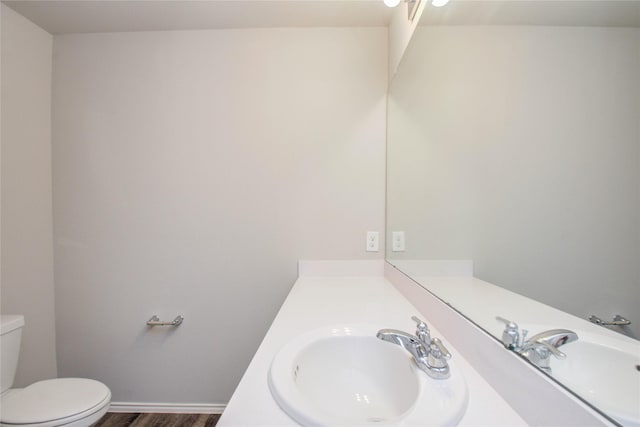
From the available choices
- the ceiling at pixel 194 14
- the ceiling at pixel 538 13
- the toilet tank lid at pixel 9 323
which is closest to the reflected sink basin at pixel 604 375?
the ceiling at pixel 538 13

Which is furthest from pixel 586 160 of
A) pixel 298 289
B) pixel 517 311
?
pixel 298 289

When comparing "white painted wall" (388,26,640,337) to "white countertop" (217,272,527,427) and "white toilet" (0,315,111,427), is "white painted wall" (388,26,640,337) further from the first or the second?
"white toilet" (0,315,111,427)

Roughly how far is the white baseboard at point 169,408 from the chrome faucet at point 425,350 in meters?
1.40

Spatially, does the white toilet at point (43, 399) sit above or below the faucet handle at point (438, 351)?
below

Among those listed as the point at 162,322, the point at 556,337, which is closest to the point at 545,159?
the point at 556,337

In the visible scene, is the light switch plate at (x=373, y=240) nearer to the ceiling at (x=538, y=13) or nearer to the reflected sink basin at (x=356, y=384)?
the reflected sink basin at (x=356, y=384)

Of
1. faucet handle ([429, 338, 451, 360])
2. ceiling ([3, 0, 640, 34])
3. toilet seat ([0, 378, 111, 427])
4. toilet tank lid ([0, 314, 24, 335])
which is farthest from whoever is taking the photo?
ceiling ([3, 0, 640, 34])

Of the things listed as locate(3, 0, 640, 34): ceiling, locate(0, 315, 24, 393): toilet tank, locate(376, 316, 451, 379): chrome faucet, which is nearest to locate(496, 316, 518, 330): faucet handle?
locate(376, 316, 451, 379): chrome faucet

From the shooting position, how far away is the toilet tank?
3.68 ft

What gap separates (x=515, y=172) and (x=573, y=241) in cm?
20

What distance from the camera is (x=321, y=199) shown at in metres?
1.41

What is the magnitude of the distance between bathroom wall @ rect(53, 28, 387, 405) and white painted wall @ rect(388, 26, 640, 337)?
23.8 inches

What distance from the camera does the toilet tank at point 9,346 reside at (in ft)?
3.68

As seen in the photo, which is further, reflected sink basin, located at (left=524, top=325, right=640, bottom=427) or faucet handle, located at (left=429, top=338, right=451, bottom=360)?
faucet handle, located at (left=429, top=338, right=451, bottom=360)
